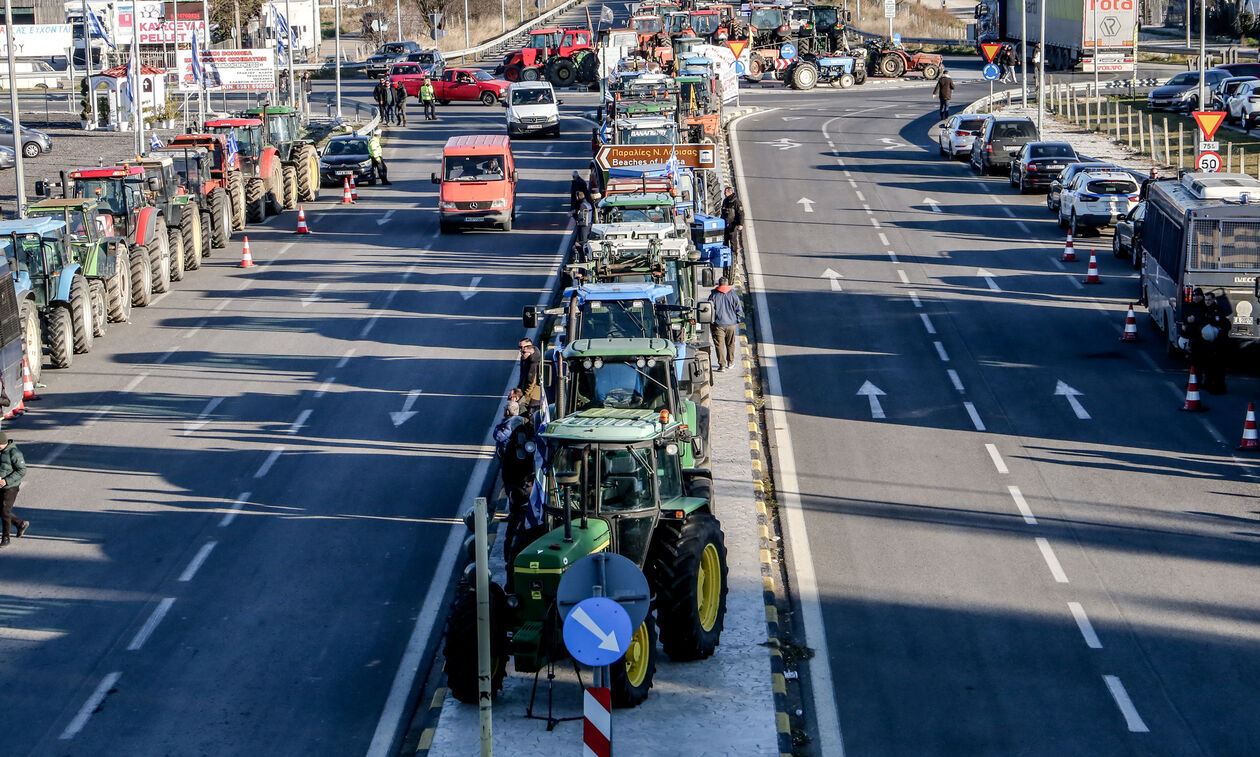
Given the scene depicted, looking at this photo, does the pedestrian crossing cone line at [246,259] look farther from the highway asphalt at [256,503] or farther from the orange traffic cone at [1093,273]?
the orange traffic cone at [1093,273]

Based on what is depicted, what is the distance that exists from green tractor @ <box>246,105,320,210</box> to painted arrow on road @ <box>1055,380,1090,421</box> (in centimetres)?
2528

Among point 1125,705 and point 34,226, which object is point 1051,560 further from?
point 34,226

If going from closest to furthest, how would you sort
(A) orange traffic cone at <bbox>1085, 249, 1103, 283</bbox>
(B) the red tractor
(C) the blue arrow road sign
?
(C) the blue arrow road sign < (A) orange traffic cone at <bbox>1085, 249, 1103, 283</bbox> < (B) the red tractor

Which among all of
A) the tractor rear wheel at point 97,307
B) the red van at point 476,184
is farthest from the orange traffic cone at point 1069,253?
the tractor rear wheel at point 97,307

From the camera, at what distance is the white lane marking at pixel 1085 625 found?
1556 cm

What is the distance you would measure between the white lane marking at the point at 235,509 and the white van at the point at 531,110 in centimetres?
3605

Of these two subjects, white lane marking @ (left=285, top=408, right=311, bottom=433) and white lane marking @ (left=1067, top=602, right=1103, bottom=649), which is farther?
white lane marking @ (left=285, top=408, right=311, bottom=433)

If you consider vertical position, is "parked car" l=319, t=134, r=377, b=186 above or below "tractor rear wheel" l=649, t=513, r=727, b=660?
above

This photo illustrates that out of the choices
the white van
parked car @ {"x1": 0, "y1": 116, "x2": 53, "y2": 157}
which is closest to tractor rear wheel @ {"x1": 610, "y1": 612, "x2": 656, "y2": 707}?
the white van

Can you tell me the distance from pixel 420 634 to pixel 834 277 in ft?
64.6

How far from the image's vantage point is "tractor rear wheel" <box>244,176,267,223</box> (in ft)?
136

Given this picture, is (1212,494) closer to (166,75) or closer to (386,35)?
(166,75)

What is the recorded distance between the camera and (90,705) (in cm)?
1462

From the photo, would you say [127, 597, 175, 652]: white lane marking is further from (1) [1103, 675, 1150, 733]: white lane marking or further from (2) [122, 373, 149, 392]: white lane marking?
(2) [122, 373, 149, 392]: white lane marking
